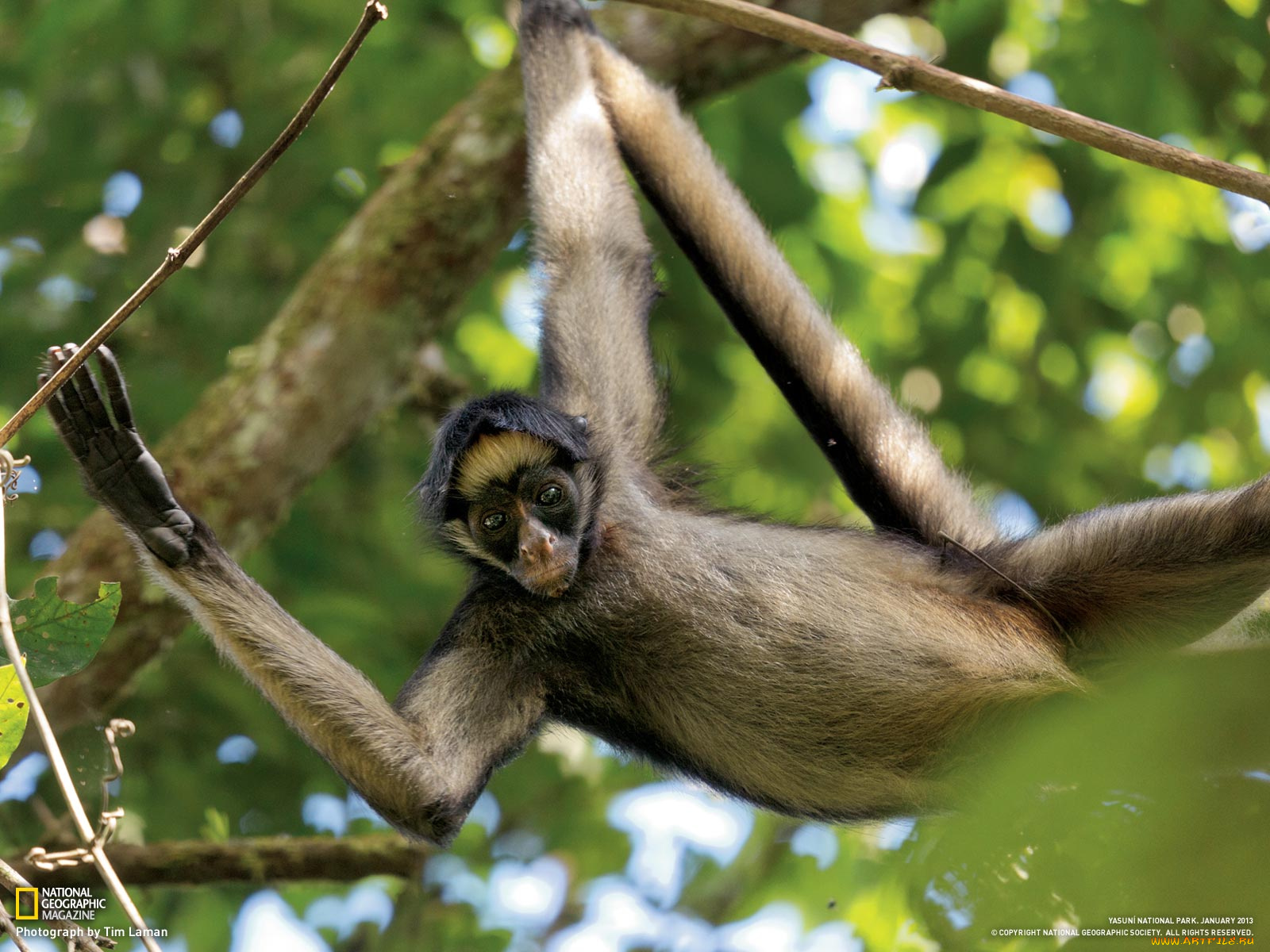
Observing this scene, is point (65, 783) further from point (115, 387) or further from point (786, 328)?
point (786, 328)

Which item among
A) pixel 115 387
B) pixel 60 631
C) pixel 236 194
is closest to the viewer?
pixel 236 194

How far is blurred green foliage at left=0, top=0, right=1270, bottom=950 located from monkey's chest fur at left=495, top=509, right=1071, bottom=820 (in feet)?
1.63

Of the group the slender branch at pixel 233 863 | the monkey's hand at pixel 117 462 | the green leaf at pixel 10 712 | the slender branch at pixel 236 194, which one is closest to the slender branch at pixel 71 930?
the green leaf at pixel 10 712

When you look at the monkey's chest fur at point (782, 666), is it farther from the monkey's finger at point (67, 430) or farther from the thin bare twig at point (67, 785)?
the thin bare twig at point (67, 785)

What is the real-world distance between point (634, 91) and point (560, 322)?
115 centimetres

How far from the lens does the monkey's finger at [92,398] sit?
3531 mm

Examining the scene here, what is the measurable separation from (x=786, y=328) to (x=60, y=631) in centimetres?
300

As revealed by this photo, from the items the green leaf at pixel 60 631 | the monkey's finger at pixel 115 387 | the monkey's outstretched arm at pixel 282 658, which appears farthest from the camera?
the monkey's outstretched arm at pixel 282 658

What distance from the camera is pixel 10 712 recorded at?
264cm

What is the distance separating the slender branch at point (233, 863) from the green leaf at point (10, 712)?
7.39 ft

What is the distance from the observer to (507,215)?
548 centimetres

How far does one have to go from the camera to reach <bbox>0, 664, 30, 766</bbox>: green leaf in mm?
2613

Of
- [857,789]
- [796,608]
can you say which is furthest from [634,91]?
[857,789]

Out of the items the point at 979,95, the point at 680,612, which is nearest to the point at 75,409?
the point at 680,612
